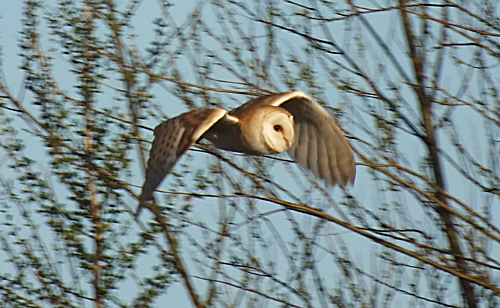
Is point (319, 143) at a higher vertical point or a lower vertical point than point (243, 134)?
lower

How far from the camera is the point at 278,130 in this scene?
464cm

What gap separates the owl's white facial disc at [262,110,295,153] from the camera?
15.0 feet

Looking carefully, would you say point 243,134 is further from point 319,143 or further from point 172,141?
point 319,143

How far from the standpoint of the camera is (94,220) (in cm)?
472

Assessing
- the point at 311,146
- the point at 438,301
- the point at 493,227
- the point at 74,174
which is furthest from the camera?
the point at 311,146

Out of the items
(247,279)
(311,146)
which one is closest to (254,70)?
(311,146)

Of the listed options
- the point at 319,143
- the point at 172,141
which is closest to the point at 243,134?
the point at 172,141

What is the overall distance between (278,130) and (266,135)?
0.32 feet

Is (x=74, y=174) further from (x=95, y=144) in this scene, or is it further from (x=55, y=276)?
(x=55, y=276)

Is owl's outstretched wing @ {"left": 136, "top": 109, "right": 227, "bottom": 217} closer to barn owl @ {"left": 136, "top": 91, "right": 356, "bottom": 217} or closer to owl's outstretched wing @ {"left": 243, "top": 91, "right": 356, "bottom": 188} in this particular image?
barn owl @ {"left": 136, "top": 91, "right": 356, "bottom": 217}

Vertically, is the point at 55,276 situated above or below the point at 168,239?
below

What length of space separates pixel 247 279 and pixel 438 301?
37.4 inches

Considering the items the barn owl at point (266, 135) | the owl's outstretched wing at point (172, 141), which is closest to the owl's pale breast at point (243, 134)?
the barn owl at point (266, 135)

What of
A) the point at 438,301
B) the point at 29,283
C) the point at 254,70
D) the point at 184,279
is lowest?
the point at 29,283
